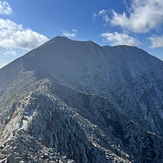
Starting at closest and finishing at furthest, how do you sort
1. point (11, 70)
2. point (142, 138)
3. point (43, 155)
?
point (43, 155) < point (142, 138) < point (11, 70)

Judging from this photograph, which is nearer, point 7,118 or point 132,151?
point 7,118

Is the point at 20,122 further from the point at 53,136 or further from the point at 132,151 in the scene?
the point at 132,151

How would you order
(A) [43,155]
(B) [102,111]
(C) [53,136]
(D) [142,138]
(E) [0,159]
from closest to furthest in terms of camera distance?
(E) [0,159], (A) [43,155], (C) [53,136], (D) [142,138], (B) [102,111]

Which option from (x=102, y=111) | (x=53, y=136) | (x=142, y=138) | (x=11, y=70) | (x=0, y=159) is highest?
(x=11, y=70)

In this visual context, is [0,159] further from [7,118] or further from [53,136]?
[7,118]

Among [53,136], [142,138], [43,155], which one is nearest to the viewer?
[43,155]

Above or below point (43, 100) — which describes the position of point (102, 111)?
above

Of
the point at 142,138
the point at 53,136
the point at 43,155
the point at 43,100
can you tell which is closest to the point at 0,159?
the point at 43,155

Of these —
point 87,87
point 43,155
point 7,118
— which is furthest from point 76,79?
point 43,155

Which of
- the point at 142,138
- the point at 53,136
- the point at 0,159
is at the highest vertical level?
the point at 142,138
